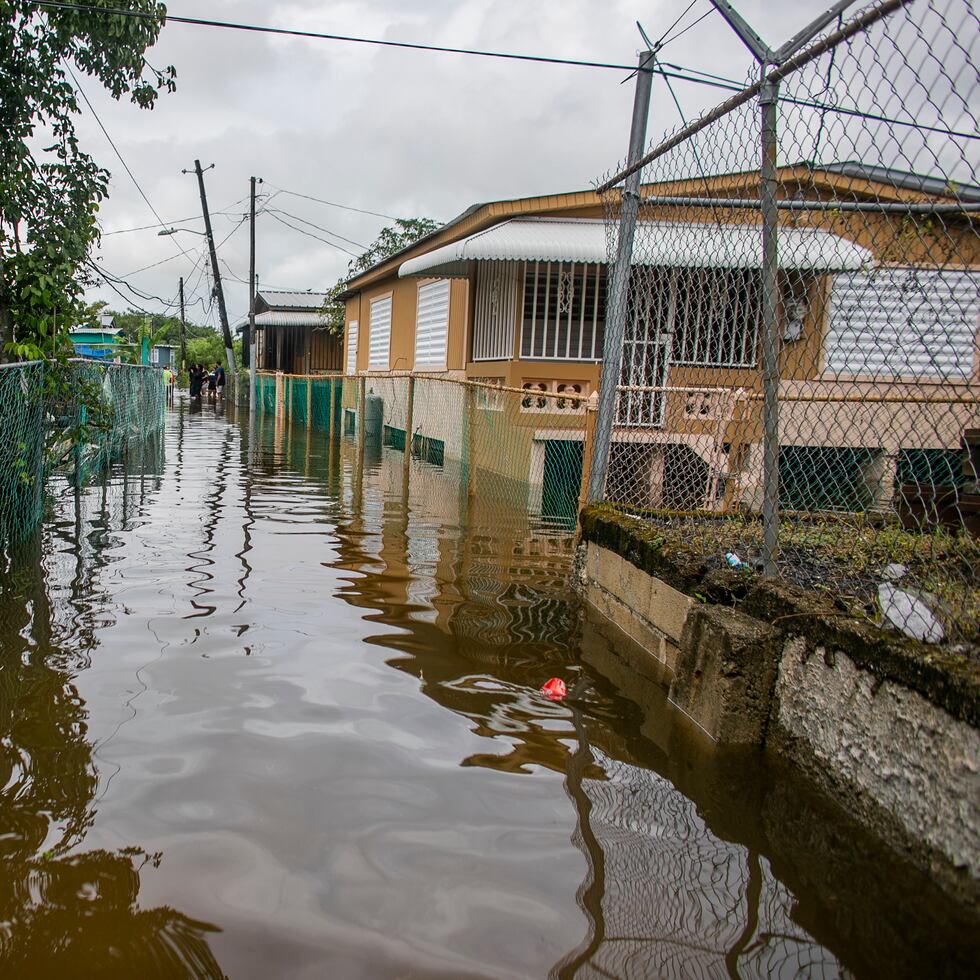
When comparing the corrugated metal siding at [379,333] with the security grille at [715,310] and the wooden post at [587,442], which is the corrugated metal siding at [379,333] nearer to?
the security grille at [715,310]

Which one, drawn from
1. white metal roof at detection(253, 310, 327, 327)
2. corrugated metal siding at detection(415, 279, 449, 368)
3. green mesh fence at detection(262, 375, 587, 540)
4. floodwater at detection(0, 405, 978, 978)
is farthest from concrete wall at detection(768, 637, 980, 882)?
white metal roof at detection(253, 310, 327, 327)

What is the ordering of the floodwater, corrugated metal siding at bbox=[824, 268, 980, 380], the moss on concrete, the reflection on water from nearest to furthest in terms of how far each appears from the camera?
the reflection on water < the floodwater < the moss on concrete < corrugated metal siding at bbox=[824, 268, 980, 380]

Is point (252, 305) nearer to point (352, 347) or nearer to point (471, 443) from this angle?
point (352, 347)

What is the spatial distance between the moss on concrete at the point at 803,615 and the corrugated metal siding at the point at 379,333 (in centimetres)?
1829

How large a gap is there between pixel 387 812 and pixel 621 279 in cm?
413

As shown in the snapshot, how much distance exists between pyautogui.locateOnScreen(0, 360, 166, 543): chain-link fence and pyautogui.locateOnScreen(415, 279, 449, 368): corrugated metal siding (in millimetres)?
7905

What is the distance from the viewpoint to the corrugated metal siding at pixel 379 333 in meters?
24.1

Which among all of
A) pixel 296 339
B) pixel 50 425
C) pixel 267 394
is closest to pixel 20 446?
pixel 50 425

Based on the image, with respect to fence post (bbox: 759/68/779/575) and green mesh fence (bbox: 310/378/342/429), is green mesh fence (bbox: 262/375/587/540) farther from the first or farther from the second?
green mesh fence (bbox: 310/378/342/429)

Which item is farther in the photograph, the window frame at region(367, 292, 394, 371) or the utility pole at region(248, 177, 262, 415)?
the utility pole at region(248, 177, 262, 415)

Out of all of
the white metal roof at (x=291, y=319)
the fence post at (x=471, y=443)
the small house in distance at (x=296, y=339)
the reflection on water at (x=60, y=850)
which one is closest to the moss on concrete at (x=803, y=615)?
the reflection on water at (x=60, y=850)

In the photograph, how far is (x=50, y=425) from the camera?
26.7ft

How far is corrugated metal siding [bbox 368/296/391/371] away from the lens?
2408cm

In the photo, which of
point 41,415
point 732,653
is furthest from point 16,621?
point 732,653
